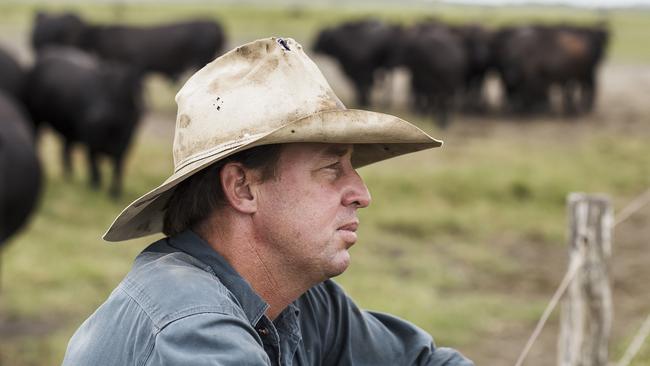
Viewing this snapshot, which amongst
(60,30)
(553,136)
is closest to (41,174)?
(553,136)

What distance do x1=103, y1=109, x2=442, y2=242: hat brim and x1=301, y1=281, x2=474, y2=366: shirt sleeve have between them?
400mm

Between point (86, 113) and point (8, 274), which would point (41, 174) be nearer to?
point (8, 274)

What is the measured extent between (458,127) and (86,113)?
7597 millimetres

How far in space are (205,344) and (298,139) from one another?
0.48 meters

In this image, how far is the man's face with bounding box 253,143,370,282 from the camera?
2023 mm

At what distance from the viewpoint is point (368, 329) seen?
94.1 inches

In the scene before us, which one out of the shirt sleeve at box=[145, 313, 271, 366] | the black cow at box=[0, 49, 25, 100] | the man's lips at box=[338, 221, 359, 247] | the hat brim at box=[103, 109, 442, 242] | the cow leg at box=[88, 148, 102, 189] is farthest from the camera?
the cow leg at box=[88, 148, 102, 189]

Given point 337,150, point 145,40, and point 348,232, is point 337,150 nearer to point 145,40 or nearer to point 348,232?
point 348,232

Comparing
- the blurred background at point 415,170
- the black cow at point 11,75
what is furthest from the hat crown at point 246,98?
the black cow at point 11,75

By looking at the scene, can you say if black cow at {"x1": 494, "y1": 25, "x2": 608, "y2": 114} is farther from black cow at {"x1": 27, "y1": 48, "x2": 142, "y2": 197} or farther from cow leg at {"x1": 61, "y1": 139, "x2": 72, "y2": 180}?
cow leg at {"x1": 61, "y1": 139, "x2": 72, "y2": 180}

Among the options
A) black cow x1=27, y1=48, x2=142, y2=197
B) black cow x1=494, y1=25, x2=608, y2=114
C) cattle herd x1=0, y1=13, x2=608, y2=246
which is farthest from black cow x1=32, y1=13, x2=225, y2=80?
black cow x1=27, y1=48, x2=142, y2=197

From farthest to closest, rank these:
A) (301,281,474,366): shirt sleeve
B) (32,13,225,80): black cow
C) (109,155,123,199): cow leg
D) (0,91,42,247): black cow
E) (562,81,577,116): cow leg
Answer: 1. (562,81,577,116): cow leg
2. (32,13,225,80): black cow
3. (109,155,123,199): cow leg
4. (0,91,42,247): black cow
5. (301,281,474,366): shirt sleeve

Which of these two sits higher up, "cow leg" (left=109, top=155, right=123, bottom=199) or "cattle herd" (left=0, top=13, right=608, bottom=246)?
"cattle herd" (left=0, top=13, right=608, bottom=246)

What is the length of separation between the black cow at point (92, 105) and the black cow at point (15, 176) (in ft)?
11.5
